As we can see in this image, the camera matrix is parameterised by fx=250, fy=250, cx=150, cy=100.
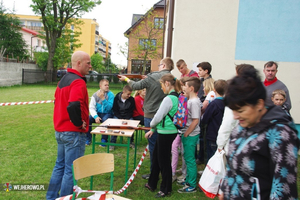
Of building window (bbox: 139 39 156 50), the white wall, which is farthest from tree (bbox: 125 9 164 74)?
the white wall

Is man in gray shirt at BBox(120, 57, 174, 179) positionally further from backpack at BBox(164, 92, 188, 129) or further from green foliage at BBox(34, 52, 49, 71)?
green foliage at BBox(34, 52, 49, 71)

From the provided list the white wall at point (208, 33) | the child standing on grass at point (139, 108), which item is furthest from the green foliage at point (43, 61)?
the child standing on grass at point (139, 108)

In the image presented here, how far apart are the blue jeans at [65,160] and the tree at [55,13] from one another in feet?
88.2

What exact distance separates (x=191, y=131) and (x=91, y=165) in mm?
1747

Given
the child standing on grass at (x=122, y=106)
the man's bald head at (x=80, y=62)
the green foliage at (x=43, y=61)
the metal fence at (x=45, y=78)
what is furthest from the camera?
the green foliage at (x=43, y=61)

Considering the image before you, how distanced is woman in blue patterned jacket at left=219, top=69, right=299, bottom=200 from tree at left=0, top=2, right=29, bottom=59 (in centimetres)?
3643

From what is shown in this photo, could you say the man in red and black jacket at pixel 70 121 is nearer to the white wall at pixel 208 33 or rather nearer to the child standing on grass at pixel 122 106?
the child standing on grass at pixel 122 106

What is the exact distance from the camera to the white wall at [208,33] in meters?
7.22

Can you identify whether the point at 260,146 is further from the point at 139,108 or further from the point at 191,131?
the point at 139,108

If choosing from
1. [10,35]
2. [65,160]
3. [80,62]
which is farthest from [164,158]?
[10,35]

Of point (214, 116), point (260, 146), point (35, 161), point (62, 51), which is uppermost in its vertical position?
point (62, 51)

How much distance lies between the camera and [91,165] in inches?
111

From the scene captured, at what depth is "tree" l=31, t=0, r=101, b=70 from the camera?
27125mm

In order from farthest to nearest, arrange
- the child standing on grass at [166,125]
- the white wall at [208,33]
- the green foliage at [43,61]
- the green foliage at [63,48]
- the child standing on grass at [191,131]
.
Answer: the green foliage at [43,61] < the green foliage at [63,48] < the white wall at [208,33] < the child standing on grass at [191,131] < the child standing on grass at [166,125]
